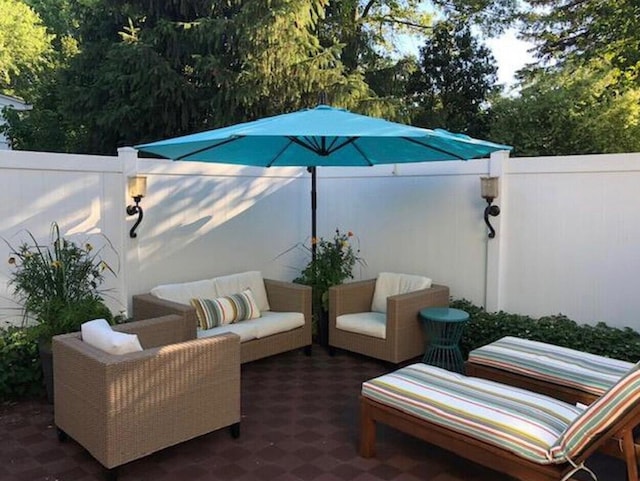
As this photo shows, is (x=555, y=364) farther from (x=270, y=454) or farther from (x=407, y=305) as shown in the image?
(x=270, y=454)

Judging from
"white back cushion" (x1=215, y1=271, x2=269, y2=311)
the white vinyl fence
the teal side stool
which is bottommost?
the teal side stool

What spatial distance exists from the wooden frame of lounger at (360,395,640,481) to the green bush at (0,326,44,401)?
8.51 feet

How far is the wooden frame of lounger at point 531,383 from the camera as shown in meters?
3.20

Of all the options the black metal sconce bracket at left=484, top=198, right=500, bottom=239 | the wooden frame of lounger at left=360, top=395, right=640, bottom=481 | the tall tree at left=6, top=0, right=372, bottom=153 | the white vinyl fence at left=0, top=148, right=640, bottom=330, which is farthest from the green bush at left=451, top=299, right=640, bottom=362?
the tall tree at left=6, top=0, right=372, bottom=153

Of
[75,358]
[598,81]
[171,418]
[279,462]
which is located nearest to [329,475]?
[279,462]

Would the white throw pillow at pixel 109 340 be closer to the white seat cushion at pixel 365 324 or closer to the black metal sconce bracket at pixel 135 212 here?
the black metal sconce bracket at pixel 135 212

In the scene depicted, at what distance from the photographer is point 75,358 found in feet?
9.90

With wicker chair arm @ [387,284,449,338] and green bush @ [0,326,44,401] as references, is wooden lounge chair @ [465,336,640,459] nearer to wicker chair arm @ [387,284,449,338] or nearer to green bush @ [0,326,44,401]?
wicker chair arm @ [387,284,449,338]

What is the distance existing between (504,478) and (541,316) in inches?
91.2

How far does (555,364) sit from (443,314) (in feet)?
4.33

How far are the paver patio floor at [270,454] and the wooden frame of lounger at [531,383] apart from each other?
377mm

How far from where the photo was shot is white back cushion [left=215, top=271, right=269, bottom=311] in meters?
5.32

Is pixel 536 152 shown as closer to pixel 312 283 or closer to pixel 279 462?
pixel 312 283

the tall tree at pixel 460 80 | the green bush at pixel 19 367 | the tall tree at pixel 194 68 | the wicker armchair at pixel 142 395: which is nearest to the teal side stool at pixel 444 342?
the wicker armchair at pixel 142 395
